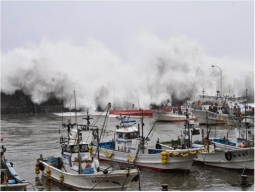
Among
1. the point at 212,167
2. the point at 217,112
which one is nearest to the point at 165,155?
the point at 212,167

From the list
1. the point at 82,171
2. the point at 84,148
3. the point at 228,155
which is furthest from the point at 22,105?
the point at 82,171

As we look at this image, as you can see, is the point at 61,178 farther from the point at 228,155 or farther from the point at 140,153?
the point at 228,155

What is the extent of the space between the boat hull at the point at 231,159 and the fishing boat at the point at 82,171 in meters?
5.62

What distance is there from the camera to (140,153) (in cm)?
1912

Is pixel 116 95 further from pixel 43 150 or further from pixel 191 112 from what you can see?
pixel 43 150

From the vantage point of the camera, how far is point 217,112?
40625 mm

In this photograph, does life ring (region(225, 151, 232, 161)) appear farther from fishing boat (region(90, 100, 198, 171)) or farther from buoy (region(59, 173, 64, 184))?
buoy (region(59, 173, 64, 184))

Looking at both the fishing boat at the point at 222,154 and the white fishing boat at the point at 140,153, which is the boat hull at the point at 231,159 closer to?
the fishing boat at the point at 222,154

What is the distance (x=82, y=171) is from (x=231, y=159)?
7.41 metres

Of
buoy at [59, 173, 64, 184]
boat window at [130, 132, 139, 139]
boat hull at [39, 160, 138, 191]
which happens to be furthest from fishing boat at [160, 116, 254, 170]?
buoy at [59, 173, 64, 184]

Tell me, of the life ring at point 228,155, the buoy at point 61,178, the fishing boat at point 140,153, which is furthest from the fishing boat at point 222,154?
the buoy at point 61,178

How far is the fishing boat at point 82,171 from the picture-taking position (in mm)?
13570

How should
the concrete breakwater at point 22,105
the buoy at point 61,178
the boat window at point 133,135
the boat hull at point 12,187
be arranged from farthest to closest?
the concrete breakwater at point 22,105 < the boat window at point 133,135 < the buoy at point 61,178 < the boat hull at point 12,187

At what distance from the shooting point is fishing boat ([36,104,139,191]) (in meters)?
13.6
